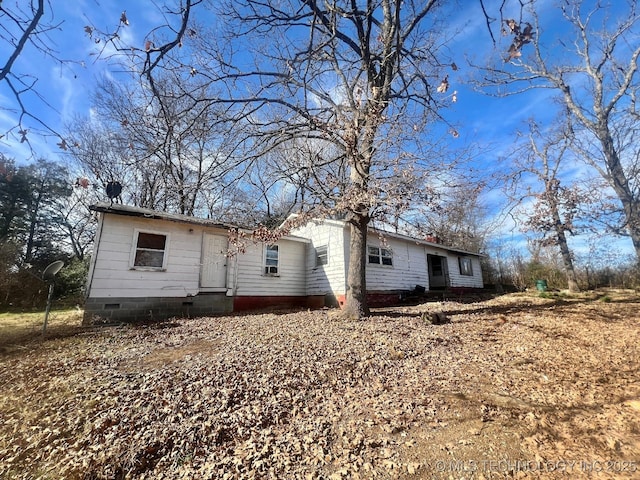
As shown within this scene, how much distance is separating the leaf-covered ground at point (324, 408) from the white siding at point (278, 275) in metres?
5.14

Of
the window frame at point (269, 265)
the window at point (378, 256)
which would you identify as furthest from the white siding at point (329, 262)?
the window at point (378, 256)

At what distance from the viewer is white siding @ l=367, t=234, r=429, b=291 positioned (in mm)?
12783

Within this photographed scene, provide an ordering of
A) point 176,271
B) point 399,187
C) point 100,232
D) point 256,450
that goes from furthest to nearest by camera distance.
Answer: point 176,271, point 100,232, point 399,187, point 256,450

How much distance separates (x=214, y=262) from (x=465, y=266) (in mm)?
16363

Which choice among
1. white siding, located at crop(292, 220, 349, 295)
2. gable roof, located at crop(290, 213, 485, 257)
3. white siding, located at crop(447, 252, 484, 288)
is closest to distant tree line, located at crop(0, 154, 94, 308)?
white siding, located at crop(292, 220, 349, 295)

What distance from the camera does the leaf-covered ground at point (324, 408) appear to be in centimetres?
227

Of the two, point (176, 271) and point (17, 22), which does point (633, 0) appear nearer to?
point (17, 22)

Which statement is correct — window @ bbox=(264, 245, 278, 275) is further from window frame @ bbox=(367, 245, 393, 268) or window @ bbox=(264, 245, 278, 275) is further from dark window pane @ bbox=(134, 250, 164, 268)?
window frame @ bbox=(367, 245, 393, 268)

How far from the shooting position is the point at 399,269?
14016 millimetres

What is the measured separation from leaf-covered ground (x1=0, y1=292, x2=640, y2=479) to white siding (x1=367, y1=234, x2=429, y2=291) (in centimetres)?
734

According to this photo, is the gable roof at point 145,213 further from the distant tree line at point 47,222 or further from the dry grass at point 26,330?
the distant tree line at point 47,222

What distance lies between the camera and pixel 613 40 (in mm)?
9492

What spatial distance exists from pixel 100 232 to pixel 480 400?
380 inches

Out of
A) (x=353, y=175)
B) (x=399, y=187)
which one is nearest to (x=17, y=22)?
(x=399, y=187)
